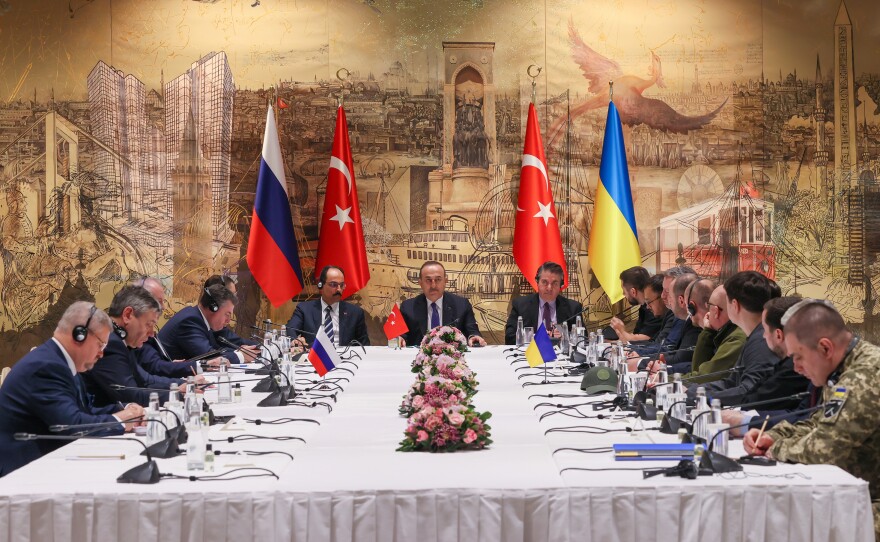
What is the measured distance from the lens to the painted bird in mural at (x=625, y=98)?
9727 mm

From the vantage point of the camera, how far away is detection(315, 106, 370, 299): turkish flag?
9.46m

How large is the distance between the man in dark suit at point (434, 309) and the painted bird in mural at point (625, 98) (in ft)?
6.46

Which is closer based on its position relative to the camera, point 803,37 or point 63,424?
point 63,424

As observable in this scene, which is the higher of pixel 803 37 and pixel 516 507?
pixel 803 37

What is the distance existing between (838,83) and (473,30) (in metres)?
3.57

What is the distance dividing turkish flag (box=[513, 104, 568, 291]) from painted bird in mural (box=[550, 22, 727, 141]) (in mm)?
362

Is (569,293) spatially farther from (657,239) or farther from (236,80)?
(236,80)

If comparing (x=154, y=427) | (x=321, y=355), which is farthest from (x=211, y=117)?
(x=154, y=427)

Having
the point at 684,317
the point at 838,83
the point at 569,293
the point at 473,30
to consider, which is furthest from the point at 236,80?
the point at 838,83

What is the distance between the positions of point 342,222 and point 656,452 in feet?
20.6

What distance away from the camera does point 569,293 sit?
975 centimetres

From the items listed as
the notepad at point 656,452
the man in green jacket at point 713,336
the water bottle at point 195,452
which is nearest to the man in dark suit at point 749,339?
the man in green jacket at point 713,336

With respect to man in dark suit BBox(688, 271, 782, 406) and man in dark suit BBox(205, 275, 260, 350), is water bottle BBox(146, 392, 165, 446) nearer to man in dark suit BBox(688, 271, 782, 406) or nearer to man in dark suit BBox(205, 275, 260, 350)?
man in dark suit BBox(688, 271, 782, 406)

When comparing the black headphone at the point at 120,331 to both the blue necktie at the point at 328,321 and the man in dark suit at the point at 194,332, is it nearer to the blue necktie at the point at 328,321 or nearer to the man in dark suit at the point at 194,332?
the man in dark suit at the point at 194,332
